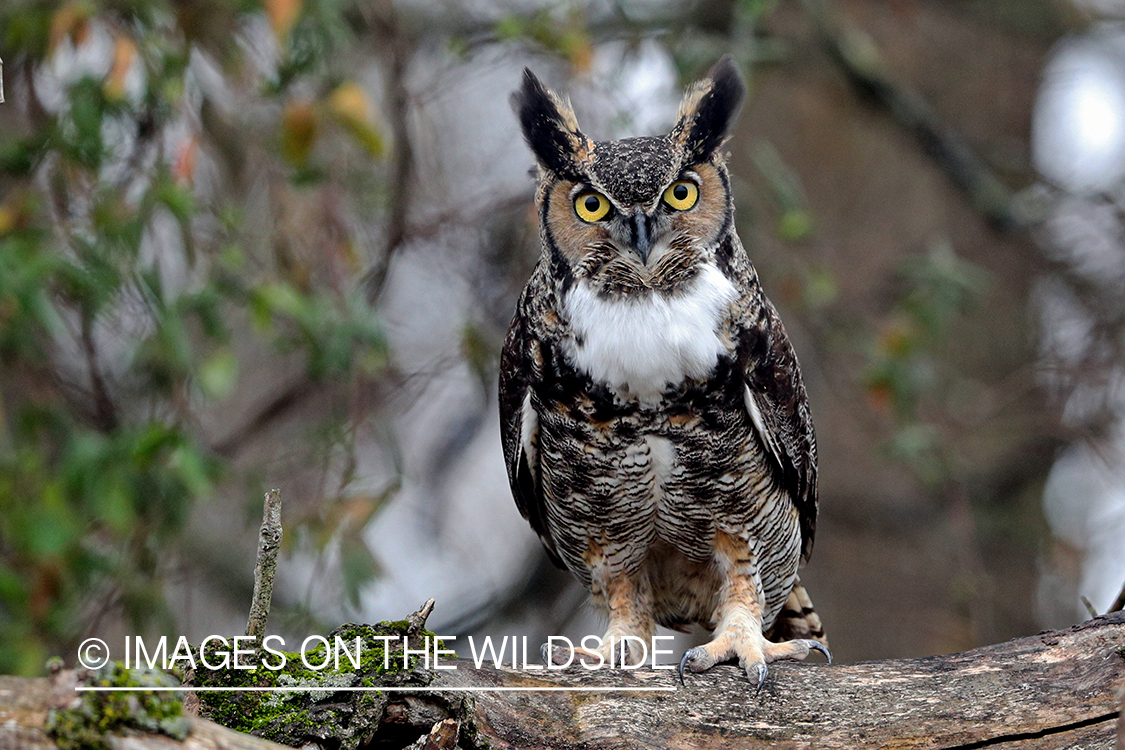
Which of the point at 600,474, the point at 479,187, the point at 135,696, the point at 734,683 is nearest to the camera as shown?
the point at 135,696

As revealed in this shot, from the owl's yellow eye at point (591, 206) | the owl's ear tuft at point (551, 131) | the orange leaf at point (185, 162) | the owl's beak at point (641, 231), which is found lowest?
the owl's beak at point (641, 231)

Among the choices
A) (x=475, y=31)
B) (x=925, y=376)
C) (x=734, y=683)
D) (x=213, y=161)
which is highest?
(x=475, y=31)

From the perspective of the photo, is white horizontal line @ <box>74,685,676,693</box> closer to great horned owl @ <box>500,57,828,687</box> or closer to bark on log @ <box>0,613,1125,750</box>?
bark on log @ <box>0,613,1125,750</box>

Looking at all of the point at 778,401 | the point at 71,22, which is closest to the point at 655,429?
the point at 778,401

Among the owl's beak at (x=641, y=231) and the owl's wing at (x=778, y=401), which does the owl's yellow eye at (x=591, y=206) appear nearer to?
the owl's beak at (x=641, y=231)

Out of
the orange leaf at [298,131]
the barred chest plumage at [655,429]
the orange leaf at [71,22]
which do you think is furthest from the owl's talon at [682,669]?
the orange leaf at [71,22]

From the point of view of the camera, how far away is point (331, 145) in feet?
12.2

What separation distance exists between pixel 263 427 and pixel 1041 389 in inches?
127

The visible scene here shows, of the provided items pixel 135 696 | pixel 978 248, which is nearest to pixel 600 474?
pixel 135 696

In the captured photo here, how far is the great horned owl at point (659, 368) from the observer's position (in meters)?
2.17

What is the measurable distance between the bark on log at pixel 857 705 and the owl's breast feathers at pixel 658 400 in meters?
0.46

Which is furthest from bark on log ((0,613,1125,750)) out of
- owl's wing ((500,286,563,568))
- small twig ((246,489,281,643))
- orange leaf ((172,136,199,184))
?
orange leaf ((172,136,199,184))

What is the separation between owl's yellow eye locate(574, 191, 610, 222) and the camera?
7.23ft

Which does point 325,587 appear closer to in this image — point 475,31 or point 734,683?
point 734,683
